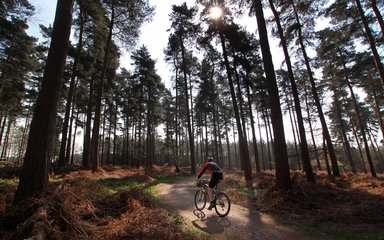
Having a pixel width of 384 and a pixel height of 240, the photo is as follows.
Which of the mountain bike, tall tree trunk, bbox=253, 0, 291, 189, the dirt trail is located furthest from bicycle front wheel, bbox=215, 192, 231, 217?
tall tree trunk, bbox=253, 0, 291, 189

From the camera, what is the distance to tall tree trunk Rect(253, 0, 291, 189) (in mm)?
8930

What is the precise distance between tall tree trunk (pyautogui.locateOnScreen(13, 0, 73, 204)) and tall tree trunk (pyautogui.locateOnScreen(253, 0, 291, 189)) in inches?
332

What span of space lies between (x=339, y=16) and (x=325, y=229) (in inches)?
602

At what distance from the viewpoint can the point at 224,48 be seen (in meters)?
17.1

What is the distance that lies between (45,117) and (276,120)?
877 cm

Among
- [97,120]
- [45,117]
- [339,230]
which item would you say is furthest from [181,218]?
[97,120]

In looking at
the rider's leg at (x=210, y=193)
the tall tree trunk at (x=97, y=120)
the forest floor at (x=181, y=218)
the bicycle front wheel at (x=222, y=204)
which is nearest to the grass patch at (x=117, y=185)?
the tall tree trunk at (x=97, y=120)

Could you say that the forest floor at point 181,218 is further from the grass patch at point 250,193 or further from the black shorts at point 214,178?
the black shorts at point 214,178

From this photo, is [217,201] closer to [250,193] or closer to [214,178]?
[214,178]

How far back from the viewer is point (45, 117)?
526 cm

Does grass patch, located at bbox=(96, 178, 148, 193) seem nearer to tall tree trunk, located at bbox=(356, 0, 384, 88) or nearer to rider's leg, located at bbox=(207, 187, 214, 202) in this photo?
rider's leg, located at bbox=(207, 187, 214, 202)

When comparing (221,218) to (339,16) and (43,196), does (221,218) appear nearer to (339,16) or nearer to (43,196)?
(43,196)

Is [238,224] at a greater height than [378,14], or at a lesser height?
lesser

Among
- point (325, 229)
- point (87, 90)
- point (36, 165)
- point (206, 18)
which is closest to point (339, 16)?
point (206, 18)
